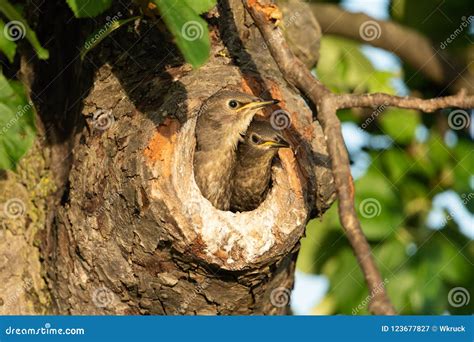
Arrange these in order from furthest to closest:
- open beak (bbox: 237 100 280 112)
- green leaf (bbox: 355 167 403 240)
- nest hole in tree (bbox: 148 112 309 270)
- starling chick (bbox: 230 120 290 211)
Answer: green leaf (bbox: 355 167 403 240) < starling chick (bbox: 230 120 290 211) < open beak (bbox: 237 100 280 112) < nest hole in tree (bbox: 148 112 309 270)

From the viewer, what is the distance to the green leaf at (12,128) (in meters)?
3.85

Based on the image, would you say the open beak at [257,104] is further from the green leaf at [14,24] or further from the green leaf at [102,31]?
the green leaf at [14,24]

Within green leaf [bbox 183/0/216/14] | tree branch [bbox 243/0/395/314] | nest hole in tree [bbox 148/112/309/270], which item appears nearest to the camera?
tree branch [bbox 243/0/395/314]

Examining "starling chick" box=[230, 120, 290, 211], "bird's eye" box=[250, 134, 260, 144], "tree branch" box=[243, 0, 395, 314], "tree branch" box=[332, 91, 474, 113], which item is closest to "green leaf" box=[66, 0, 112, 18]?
"tree branch" box=[243, 0, 395, 314]

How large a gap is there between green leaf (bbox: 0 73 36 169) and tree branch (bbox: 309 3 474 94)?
2756 mm

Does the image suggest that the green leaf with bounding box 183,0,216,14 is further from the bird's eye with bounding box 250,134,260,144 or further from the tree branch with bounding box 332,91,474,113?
the bird's eye with bounding box 250,134,260,144

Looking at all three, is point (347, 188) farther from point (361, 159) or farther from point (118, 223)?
point (361, 159)

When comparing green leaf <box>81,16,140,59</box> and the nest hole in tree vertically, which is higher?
green leaf <box>81,16,140,59</box>

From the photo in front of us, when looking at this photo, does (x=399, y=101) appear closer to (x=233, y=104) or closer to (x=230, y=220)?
(x=230, y=220)

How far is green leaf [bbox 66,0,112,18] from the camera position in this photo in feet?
11.5

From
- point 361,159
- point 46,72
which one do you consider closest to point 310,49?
point 361,159

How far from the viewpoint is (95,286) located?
14.9 feet

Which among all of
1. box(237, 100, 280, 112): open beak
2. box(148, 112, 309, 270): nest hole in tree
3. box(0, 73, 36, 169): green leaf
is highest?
box(0, 73, 36, 169): green leaf

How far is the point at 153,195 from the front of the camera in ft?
13.5
